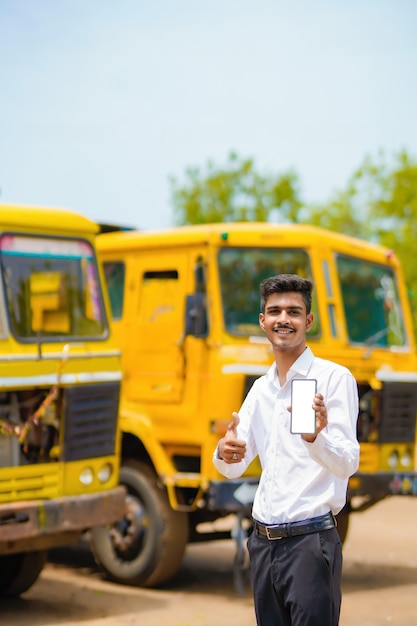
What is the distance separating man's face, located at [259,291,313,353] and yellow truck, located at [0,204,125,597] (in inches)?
141

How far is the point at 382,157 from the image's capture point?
38156 mm

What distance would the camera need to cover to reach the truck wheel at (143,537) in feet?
29.3

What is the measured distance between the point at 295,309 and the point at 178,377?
16.5 ft

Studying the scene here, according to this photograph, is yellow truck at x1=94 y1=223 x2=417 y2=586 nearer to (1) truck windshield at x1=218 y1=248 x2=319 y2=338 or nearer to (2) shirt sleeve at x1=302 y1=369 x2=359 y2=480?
(1) truck windshield at x1=218 y1=248 x2=319 y2=338

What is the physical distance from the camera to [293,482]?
401cm

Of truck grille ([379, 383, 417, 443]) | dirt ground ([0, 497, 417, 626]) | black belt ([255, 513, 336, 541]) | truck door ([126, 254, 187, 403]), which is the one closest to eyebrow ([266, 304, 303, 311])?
black belt ([255, 513, 336, 541])

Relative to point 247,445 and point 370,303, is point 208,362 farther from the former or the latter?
point 247,445

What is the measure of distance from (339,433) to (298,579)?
553 mm

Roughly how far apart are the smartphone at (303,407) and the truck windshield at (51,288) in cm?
419

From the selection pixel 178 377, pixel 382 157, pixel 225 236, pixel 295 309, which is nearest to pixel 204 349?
pixel 178 377

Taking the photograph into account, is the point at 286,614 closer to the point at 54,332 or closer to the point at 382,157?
the point at 54,332

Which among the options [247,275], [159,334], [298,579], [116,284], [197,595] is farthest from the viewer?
[116,284]

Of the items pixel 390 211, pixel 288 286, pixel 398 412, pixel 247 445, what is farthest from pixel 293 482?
pixel 390 211

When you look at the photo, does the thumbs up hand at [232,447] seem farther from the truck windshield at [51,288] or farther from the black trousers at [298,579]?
the truck windshield at [51,288]
